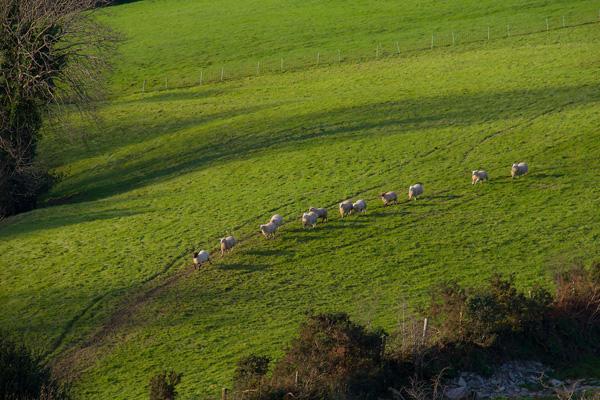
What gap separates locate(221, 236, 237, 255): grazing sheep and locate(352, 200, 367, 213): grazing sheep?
5.90 m

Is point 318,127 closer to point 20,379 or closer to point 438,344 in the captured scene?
point 438,344

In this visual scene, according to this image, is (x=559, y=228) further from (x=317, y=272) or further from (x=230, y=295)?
(x=230, y=295)

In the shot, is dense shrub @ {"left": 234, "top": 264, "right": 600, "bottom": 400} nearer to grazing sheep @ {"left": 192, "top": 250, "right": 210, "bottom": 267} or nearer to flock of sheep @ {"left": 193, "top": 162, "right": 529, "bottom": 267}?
grazing sheep @ {"left": 192, "top": 250, "right": 210, "bottom": 267}

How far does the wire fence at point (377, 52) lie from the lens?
71.9 meters

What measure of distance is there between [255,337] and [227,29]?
197 ft

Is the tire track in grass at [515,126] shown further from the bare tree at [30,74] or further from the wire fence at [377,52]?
the bare tree at [30,74]

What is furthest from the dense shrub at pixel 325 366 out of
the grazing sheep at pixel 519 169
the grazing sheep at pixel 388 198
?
the grazing sheep at pixel 519 169

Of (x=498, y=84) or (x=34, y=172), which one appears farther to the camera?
(x=498, y=84)

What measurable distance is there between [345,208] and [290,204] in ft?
11.6

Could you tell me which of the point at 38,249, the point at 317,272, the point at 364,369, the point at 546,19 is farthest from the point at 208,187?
the point at 546,19

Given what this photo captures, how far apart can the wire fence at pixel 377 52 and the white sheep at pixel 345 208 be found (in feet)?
106

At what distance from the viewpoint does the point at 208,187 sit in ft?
158

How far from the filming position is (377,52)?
7281cm

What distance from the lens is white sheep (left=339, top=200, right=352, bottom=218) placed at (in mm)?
40656
